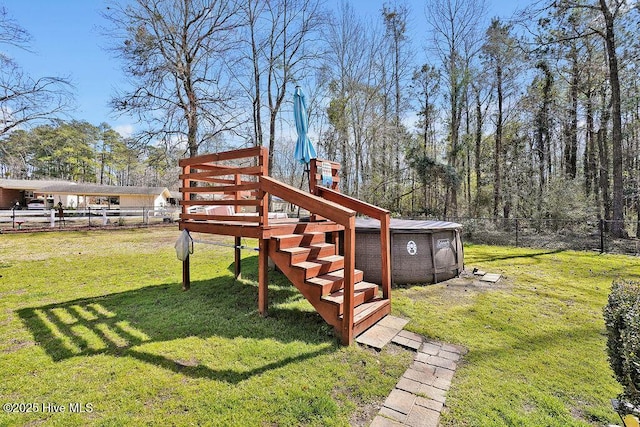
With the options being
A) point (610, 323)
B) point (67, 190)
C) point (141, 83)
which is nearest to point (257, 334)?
point (610, 323)

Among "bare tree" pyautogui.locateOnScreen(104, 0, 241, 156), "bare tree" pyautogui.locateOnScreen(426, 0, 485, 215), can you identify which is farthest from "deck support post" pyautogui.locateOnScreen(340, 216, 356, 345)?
"bare tree" pyautogui.locateOnScreen(426, 0, 485, 215)

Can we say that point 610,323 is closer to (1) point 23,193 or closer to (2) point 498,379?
(2) point 498,379

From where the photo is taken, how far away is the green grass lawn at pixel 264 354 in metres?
2.04

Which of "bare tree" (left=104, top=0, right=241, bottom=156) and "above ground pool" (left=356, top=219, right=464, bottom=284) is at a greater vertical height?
"bare tree" (left=104, top=0, right=241, bottom=156)

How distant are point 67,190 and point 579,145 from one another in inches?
1402

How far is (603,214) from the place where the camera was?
11953 millimetres

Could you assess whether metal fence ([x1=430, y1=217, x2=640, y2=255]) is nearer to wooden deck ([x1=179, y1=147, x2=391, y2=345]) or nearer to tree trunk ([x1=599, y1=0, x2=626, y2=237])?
tree trunk ([x1=599, y1=0, x2=626, y2=237])

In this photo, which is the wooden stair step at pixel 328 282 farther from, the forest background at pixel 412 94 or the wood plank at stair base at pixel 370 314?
the forest background at pixel 412 94

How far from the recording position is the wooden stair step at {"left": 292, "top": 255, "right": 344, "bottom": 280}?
133 inches

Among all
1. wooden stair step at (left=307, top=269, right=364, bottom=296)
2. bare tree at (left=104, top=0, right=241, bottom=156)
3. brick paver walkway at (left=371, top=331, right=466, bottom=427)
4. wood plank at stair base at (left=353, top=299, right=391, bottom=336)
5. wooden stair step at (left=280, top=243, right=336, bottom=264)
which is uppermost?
bare tree at (left=104, top=0, right=241, bottom=156)

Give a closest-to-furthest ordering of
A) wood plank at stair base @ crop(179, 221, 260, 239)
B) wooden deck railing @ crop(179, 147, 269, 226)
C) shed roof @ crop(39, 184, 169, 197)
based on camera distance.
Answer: wooden deck railing @ crop(179, 147, 269, 226), wood plank at stair base @ crop(179, 221, 260, 239), shed roof @ crop(39, 184, 169, 197)

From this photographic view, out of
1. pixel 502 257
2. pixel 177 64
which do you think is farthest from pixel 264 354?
pixel 177 64

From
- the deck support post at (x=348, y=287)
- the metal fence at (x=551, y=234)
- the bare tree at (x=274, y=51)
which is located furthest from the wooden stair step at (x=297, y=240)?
the bare tree at (x=274, y=51)

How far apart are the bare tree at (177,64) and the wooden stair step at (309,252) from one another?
35.8ft
